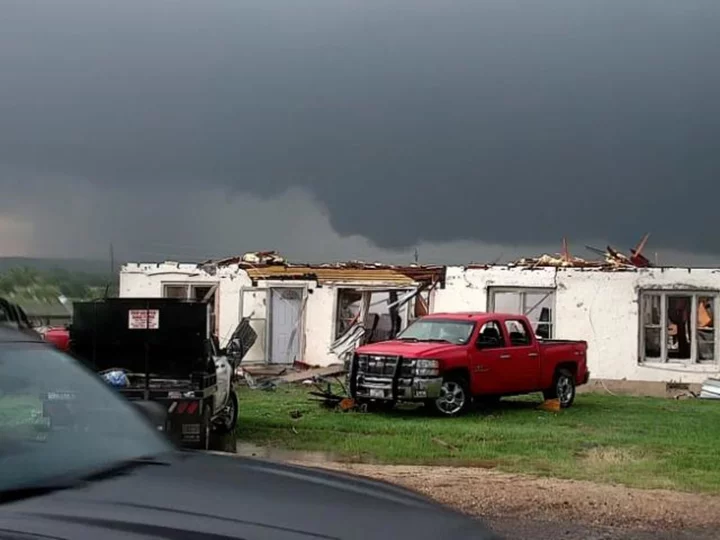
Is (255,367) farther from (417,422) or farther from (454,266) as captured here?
(417,422)

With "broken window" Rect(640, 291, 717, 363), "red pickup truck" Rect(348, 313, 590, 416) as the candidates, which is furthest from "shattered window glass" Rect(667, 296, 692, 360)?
"red pickup truck" Rect(348, 313, 590, 416)

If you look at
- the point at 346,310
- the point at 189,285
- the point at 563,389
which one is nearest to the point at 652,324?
the point at 563,389

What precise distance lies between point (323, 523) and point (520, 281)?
80.2ft

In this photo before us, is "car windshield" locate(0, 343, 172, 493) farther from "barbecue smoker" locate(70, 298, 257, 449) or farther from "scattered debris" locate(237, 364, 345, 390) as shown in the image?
"scattered debris" locate(237, 364, 345, 390)

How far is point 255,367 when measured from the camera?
1149 inches

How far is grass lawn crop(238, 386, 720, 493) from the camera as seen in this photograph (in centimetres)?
1262

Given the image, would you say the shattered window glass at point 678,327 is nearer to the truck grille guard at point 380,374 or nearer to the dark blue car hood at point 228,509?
the truck grille guard at point 380,374

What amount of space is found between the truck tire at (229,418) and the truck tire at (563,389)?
690cm

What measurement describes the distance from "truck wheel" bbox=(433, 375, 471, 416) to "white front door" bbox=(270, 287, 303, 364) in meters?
12.0

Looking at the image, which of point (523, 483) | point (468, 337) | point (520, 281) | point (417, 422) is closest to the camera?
point (523, 483)

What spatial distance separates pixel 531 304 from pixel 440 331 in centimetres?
865

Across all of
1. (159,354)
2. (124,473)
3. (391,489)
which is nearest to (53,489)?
(124,473)

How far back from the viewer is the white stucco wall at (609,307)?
85.3 ft

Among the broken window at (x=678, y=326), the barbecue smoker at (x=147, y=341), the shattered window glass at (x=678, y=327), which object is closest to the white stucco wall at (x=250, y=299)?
the broken window at (x=678, y=326)
